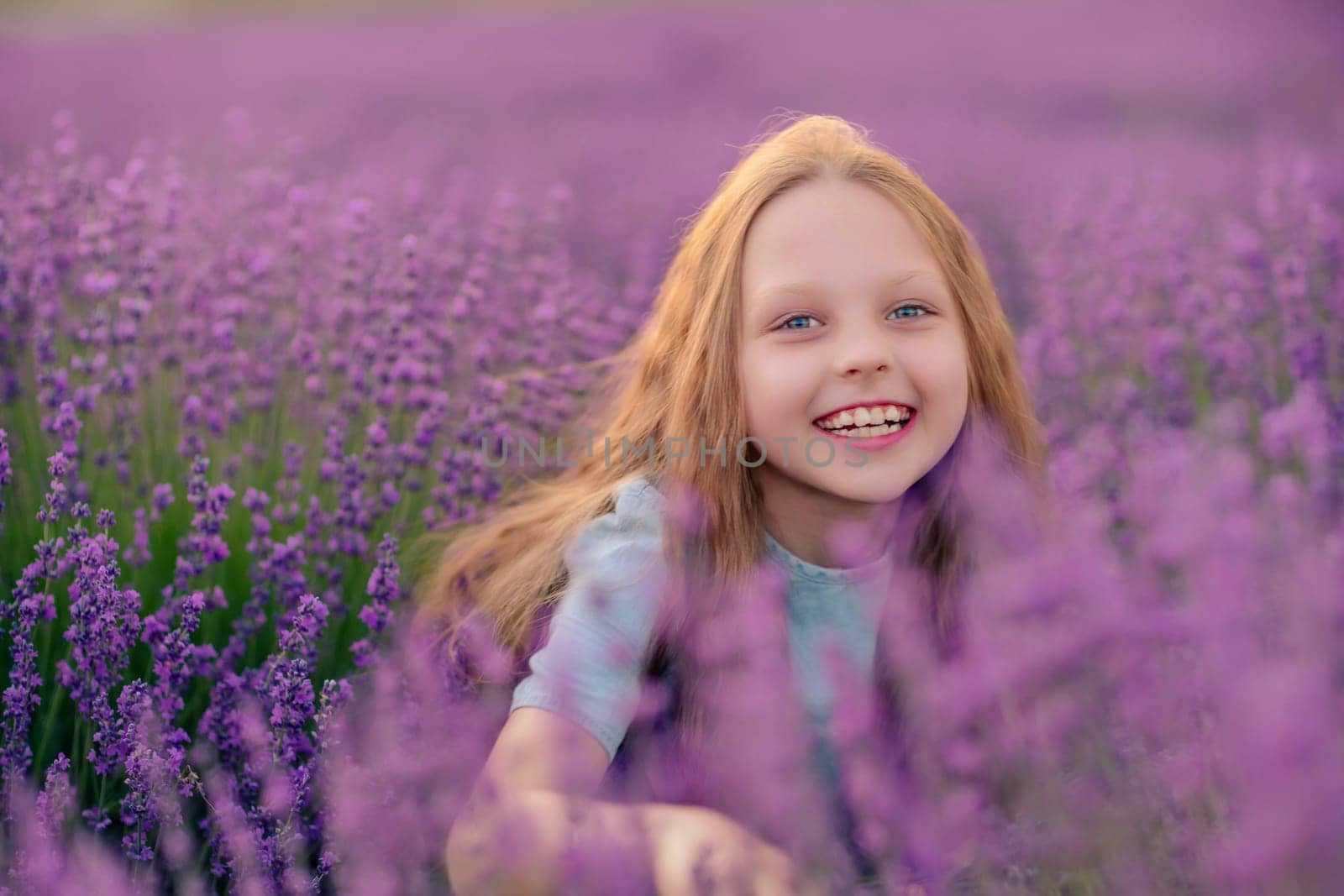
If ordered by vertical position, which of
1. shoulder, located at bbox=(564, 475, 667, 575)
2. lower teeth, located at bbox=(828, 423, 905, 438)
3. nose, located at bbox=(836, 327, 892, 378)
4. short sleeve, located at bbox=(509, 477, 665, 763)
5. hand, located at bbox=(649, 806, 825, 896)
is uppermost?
nose, located at bbox=(836, 327, 892, 378)

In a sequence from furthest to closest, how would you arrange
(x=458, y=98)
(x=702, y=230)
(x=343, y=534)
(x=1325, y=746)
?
1. (x=458, y=98)
2. (x=343, y=534)
3. (x=702, y=230)
4. (x=1325, y=746)

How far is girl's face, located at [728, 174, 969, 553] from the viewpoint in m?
1.62

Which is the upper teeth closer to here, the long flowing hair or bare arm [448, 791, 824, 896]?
the long flowing hair

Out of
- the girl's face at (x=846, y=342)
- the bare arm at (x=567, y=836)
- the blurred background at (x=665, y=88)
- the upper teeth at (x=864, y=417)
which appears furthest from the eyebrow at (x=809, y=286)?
→ the blurred background at (x=665, y=88)

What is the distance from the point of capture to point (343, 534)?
6.66ft

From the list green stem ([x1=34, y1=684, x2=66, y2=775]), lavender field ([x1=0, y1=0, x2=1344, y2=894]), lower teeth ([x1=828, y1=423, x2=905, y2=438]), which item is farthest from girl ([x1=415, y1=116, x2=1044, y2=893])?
green stem ([x1=34, y1=684, x2=66, y2=775])

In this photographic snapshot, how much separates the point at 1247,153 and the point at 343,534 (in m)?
4.70

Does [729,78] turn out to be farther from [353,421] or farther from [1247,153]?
[353,421]

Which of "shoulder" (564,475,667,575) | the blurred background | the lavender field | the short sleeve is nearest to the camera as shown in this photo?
the lavender field

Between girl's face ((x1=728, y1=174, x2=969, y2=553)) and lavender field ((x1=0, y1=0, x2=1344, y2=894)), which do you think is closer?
lavender field ((x1=0, y1=0, x2=1344, y2=894))

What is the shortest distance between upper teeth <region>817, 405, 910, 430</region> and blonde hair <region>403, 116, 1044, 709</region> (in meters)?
0.15

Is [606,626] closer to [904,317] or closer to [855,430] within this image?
[855,430]

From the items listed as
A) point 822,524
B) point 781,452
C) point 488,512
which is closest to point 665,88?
point 488,512

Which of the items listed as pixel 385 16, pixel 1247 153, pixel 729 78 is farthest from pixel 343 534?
pixel 385 16
